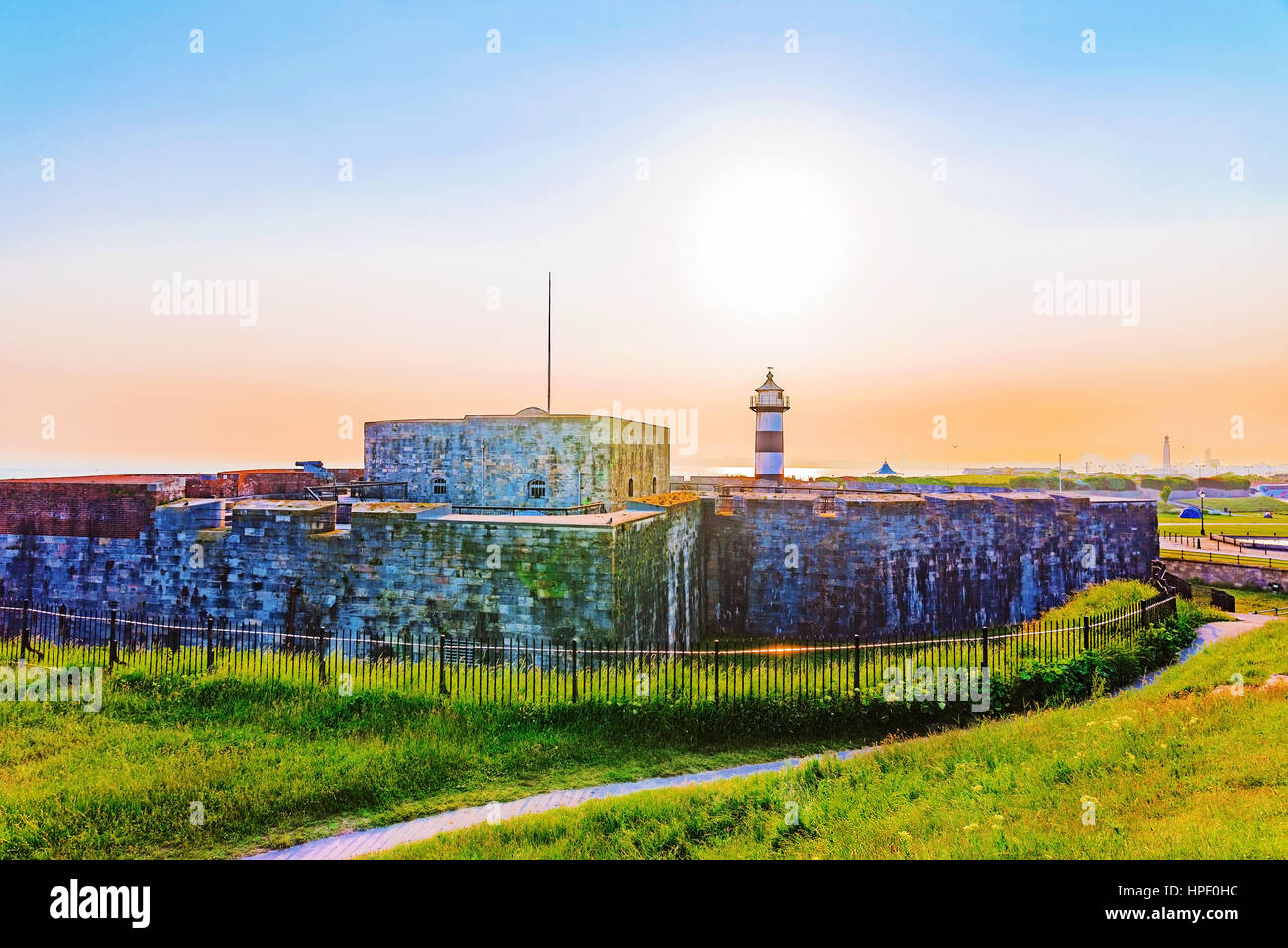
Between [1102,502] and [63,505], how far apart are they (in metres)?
32.4

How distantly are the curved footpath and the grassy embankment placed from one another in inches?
7.3

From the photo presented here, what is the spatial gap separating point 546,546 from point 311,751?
5.96 metres

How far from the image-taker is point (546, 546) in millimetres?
13805

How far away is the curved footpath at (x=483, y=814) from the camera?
6949 mm

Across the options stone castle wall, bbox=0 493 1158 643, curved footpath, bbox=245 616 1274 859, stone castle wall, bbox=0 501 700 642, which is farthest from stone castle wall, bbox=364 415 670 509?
curved footpath, bbox=245 616 1274 859

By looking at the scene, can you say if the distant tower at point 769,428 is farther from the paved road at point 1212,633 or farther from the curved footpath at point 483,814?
the curved footpath at point 483,814

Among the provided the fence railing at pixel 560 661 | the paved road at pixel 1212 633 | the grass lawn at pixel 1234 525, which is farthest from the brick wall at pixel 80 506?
the grass lawn at pixel 1234 525

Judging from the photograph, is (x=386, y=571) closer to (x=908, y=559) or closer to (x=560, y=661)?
(x=560, y=661)

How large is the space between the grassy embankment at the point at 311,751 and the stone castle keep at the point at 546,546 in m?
3.83

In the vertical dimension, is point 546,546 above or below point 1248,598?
above

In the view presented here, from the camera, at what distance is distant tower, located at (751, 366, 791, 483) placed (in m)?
36.4

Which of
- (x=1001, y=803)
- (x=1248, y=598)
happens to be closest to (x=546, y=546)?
(x=1001, y=803)
